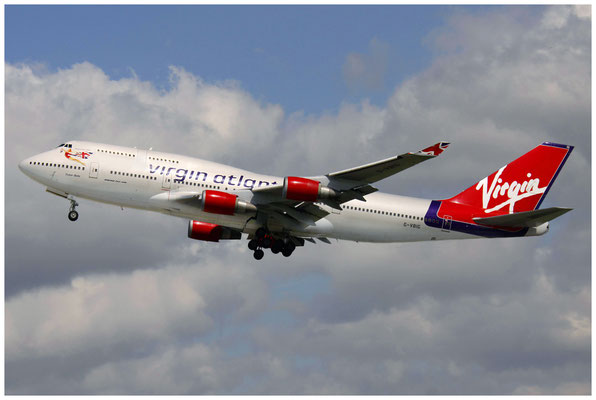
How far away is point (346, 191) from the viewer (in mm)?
52344

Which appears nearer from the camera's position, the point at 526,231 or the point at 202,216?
the point at 202,216

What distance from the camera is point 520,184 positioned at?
6203 cm

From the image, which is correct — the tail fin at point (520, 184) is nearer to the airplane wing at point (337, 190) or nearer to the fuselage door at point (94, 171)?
the airplane wing at point (337, 190)

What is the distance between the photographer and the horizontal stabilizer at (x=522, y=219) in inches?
Result: 2181

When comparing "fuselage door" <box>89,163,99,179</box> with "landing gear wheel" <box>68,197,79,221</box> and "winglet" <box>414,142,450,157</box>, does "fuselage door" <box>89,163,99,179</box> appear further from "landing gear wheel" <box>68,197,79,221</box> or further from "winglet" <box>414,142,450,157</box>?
"winglet" <box>414,142,450,157</box>

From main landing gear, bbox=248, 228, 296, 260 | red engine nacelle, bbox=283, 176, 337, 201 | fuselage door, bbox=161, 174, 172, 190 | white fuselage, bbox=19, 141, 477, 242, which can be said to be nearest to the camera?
red engine nacelle, bbox=283, 176, 337, 201

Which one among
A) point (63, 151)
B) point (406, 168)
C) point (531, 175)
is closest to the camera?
point (406, 168)

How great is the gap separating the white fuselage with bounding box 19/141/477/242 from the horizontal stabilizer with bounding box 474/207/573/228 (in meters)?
5.43

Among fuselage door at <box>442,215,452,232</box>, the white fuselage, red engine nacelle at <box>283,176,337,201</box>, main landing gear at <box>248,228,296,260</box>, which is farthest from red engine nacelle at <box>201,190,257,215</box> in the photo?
fuselage door at <box>442,215,452,232</box>

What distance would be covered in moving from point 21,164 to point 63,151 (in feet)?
8.72

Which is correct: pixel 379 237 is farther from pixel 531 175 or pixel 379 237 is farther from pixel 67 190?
pixel 67 190

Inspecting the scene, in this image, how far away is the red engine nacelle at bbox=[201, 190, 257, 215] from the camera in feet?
170

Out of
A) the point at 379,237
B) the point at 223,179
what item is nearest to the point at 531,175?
the point at 379,237

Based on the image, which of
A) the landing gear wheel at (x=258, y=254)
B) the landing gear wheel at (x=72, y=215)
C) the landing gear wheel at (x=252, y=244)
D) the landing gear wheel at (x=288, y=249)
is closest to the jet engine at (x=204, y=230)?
the landing gear wheel at (x=252, y=244)
